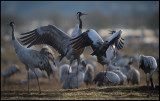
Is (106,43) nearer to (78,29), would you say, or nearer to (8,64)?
(78,29)

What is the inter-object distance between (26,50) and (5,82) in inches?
323

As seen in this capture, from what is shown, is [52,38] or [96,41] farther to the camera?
[52,38]

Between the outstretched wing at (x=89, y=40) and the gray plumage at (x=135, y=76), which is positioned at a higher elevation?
the outstretched wing at (x=89, y=40)

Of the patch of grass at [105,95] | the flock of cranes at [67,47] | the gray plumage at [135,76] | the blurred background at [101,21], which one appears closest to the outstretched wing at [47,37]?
the flock of cranes at [67,47]

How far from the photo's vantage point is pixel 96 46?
8.91 m

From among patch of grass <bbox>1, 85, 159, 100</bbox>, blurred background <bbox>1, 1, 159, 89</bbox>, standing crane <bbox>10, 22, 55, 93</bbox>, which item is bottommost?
patch of grass <bbox>1, 85, 159, 100</bbox>

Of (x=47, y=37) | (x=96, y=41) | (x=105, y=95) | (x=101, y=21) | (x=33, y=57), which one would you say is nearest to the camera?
(x=105, y=95)

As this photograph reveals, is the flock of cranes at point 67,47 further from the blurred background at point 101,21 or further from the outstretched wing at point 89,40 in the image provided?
the blurred background at point 101,21

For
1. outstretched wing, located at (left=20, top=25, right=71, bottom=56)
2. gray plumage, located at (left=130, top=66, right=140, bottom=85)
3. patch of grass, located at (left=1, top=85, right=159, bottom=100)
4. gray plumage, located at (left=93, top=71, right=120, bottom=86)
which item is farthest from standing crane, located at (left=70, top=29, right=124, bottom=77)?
gray plumage, located at (left=130, top=66, right=140, bottom=85)

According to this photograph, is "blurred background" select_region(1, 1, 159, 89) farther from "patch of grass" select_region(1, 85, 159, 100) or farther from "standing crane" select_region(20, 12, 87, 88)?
"patch of grass" select_region(1, 85, 159, 100)

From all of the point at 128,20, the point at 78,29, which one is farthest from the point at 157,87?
the point at 128,20

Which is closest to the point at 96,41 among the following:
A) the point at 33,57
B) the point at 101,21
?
the point at 33,57

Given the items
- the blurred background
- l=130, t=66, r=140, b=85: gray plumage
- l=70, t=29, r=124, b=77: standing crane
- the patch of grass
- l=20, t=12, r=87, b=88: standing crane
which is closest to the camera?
the patch of grass

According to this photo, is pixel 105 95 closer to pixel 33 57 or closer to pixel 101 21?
pixel 33 57
